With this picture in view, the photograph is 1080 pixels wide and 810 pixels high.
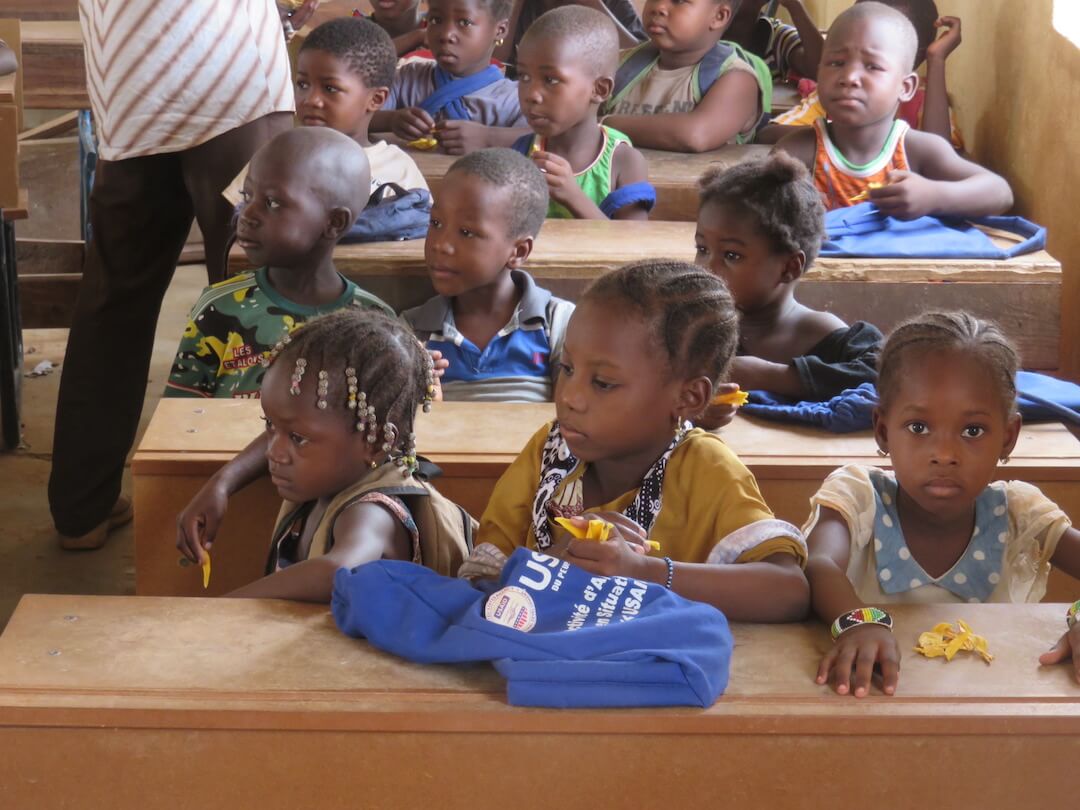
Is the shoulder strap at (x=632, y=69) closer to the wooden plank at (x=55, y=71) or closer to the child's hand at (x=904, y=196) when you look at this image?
the child's hand at (x=904, y=196)

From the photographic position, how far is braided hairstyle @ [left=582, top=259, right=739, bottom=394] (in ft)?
6.49

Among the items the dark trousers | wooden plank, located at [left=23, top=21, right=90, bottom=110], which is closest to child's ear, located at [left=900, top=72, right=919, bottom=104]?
the dark trousers

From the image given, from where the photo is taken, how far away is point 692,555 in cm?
194

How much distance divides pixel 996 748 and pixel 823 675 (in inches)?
7.9

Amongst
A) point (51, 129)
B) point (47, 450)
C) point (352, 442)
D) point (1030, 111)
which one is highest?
point (1030, 111)

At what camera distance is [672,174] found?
419 cm

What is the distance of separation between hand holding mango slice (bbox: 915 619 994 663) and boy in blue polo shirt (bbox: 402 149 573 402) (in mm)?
1405

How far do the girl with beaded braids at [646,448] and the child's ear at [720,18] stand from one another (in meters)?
2.77

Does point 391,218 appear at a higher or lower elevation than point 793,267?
lower

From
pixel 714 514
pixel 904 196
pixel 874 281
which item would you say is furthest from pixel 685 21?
pixel 714 514

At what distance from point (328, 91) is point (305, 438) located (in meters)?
2.01

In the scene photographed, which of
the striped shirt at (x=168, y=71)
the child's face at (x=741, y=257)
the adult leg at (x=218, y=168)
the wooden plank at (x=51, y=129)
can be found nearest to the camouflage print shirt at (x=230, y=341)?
the adult leg at (x=218, y=168)

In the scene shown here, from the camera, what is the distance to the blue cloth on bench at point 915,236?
3.43 m

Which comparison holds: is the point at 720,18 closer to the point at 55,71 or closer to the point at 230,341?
the point at 230,341
